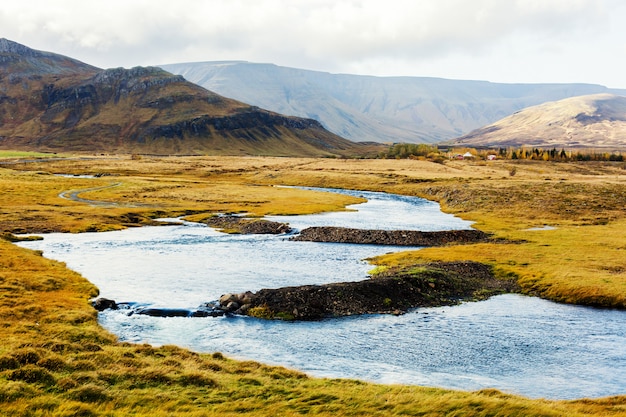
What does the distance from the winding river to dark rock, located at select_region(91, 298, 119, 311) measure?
4.25ft

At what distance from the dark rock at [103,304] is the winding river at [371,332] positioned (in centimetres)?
129

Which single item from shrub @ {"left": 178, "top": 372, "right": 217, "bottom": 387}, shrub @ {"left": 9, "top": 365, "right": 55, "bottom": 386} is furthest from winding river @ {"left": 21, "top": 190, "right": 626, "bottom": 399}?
shrub @ {"left": 9, "top": 365, "right": 55, "bottom": 386}

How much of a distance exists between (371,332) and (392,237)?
44297mm

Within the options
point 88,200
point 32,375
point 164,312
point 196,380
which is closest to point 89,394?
point 32,375

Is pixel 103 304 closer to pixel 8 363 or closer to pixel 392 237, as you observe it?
pixel 8 363

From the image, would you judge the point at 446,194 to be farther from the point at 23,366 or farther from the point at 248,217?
the point at 23,366

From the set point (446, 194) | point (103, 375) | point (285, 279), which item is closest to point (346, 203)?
point (446, 194)

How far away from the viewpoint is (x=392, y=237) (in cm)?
8681

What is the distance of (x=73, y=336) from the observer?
122 feet

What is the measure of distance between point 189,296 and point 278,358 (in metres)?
17.4

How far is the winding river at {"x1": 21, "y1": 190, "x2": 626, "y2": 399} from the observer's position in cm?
3528

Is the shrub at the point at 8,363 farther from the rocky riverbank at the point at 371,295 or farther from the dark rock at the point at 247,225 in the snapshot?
the dark rock at the point at 247,225

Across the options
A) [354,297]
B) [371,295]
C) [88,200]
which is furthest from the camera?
[88,200]

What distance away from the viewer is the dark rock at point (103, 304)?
155 ft
